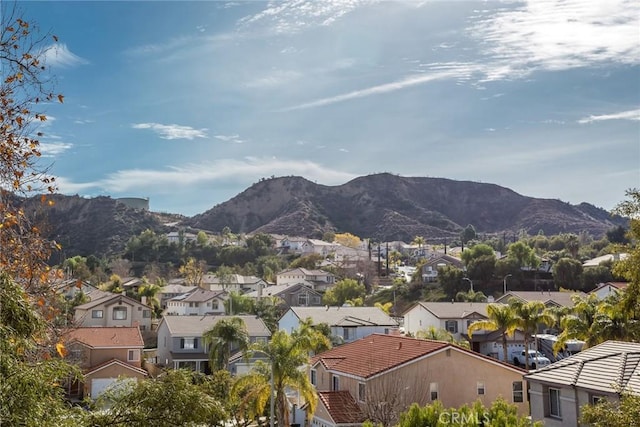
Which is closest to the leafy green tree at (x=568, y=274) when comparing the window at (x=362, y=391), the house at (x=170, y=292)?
the house at (x=170, y=292)

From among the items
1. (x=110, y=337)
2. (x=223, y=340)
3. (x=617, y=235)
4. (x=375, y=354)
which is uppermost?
(x=617, y=235)

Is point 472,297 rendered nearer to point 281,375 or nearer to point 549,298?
point 549,298

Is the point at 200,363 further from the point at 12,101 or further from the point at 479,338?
the point at 12,101

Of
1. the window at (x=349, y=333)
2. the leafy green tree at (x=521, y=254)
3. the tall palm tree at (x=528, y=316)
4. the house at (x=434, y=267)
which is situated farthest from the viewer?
the house at (x=434, y=267)

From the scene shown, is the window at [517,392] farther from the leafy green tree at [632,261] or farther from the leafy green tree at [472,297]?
the leafy green tree at [472,297]

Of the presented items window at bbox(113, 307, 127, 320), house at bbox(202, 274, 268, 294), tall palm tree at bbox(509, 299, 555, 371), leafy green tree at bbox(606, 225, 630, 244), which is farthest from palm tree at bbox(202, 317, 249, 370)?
leafy green tree at bbox(606, 225, 630, 244)

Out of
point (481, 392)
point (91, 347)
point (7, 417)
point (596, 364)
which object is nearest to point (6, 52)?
point (7, 417)

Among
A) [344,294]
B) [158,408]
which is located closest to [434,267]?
[344,294]
